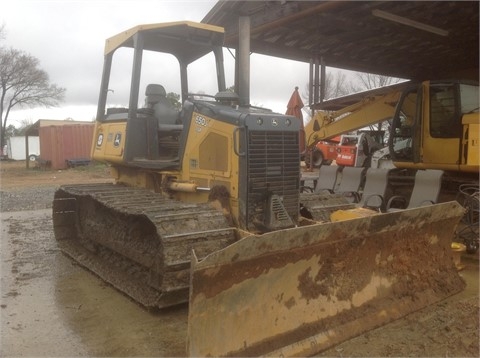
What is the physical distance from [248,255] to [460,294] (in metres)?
2.67

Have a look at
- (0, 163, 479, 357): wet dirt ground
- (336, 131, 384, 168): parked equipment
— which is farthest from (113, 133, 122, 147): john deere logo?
(336, 131, 384, 168): parked equipment

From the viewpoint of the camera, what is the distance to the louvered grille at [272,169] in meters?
4.62

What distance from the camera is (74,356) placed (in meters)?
3.49

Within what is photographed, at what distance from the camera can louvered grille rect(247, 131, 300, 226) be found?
462cm

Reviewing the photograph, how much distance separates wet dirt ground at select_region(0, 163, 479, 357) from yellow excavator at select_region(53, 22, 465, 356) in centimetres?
15

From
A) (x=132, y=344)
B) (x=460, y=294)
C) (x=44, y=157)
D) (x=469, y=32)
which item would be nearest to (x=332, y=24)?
(x=469, y=32)

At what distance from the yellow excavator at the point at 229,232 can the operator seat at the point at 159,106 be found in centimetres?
1

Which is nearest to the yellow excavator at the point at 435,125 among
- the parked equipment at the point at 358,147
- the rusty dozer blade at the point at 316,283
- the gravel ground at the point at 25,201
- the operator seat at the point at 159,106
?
the rusty dozer blade at the point at 316,283

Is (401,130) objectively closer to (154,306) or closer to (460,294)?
(460,294)

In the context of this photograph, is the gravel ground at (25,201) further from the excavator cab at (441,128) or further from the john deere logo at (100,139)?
the excavator cab at (441,128)

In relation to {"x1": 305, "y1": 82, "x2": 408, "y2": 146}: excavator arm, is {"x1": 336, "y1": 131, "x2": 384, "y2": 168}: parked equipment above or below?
below

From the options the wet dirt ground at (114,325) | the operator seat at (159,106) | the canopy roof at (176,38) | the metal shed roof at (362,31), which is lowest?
the wet dirt ground at (114,325)

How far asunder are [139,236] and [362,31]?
676cm

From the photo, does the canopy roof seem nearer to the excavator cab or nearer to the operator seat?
the operator seat
